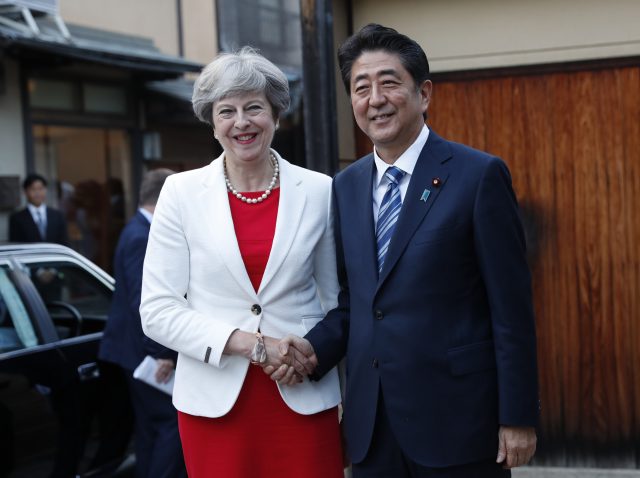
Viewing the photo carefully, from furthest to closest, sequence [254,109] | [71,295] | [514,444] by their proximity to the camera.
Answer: [71,295], [254,109], [514,444]

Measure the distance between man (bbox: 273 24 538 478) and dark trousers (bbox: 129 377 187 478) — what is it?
1.96 metres

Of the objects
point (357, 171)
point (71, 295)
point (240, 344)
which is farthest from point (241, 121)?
point (71, 295)

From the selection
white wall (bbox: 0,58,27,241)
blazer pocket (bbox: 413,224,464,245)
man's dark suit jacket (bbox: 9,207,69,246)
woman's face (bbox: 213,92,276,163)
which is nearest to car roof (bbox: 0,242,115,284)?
woman's face (bbox: 213,92,276,163)

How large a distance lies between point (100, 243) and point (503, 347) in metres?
10.5

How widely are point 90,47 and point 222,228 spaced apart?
7935mm

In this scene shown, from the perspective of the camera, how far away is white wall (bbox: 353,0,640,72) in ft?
14.7

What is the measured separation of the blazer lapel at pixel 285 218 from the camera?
2859 mm

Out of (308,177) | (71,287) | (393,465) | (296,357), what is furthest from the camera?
(71,287)

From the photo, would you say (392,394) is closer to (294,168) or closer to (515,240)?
(515,240)

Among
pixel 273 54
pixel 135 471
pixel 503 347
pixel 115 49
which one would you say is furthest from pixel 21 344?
pixel 273 54

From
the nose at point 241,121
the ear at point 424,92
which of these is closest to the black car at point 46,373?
the nose at point 241,121

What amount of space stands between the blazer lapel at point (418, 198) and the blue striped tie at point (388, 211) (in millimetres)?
65

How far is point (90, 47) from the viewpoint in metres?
10.1

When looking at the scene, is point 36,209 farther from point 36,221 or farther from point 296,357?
point 296,357
